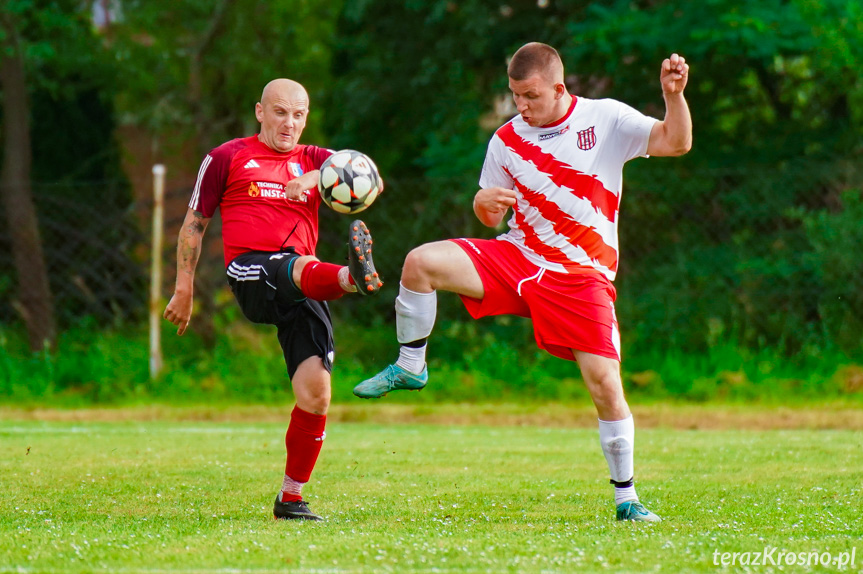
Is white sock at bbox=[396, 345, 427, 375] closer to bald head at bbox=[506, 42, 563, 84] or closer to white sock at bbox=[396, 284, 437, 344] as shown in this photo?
white sock at bbox=[396, 284, 437, 344]

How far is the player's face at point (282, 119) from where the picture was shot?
5.53 m

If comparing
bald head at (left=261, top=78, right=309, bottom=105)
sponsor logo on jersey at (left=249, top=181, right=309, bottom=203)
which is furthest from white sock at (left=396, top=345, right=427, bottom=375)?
bald head at (left=261, top=78, right=309, bottom=105)

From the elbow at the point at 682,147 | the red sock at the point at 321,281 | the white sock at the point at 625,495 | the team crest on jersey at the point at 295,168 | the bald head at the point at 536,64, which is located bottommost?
the white sock at the point at 625,495

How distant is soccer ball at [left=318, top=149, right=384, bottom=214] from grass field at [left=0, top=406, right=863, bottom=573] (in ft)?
5.08

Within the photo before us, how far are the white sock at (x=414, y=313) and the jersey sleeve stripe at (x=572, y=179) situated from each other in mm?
834

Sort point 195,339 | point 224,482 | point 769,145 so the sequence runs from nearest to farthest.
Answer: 1. point 224,482
2. point 195,339
3. point 769,145

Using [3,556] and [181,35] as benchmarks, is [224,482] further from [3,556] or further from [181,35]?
[181,35]

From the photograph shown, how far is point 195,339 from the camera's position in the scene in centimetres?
1310

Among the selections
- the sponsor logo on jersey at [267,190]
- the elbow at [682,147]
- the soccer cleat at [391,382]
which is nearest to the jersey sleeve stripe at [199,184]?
the sponsor logo on jersey at [267,190]

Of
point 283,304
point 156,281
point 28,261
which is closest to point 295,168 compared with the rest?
point 283,304

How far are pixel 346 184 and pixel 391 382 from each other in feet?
3.32

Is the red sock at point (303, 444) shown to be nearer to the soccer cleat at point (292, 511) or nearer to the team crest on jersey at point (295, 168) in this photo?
the soccer cleat at point (292, 511)

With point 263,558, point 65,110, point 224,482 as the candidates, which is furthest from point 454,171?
point 263,558

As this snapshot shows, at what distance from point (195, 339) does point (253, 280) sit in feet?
26.5
